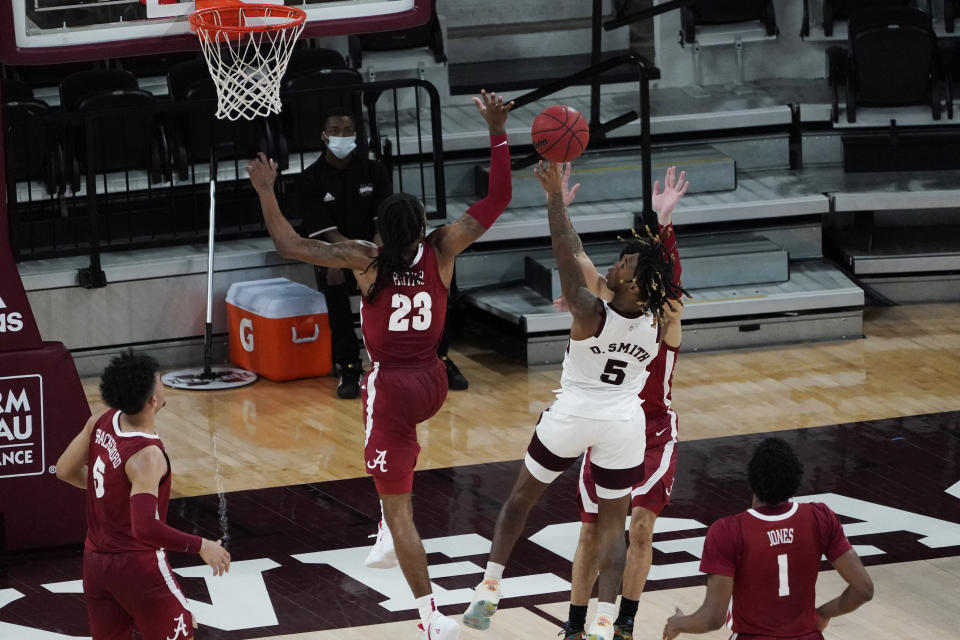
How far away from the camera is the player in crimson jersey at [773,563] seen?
451 cm

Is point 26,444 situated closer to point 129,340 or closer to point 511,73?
point 129,340

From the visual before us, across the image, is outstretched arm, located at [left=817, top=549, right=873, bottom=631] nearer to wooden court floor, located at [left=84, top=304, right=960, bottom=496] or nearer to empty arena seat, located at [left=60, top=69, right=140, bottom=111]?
wooden court floor, located at [left=84, top=304, right=960, bottom=496]

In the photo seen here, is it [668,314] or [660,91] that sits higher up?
[660,91]

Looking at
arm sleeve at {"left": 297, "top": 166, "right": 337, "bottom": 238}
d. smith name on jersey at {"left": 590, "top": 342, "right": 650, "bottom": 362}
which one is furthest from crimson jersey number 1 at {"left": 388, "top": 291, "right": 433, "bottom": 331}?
arm sleeve at {"left": 297, "top": 166, "right": 337, "bottom": 238}

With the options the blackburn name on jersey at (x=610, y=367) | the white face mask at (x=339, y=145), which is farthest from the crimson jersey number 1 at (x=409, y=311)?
the white face mask at (x=339, y=145)

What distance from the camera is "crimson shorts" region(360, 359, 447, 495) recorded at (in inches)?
239

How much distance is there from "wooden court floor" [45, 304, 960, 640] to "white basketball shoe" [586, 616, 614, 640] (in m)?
0.84

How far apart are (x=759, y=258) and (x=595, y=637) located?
5.81m

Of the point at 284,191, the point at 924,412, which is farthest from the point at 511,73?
the point at 924,412

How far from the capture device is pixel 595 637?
5762mm

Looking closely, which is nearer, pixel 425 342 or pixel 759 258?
pixel 425 342

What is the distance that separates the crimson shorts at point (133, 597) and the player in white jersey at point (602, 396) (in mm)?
1367

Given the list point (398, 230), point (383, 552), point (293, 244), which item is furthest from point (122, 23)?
point (383, 552)

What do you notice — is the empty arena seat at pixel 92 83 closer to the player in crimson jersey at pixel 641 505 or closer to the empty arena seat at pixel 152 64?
the empty arena seat at pixel 152 64
